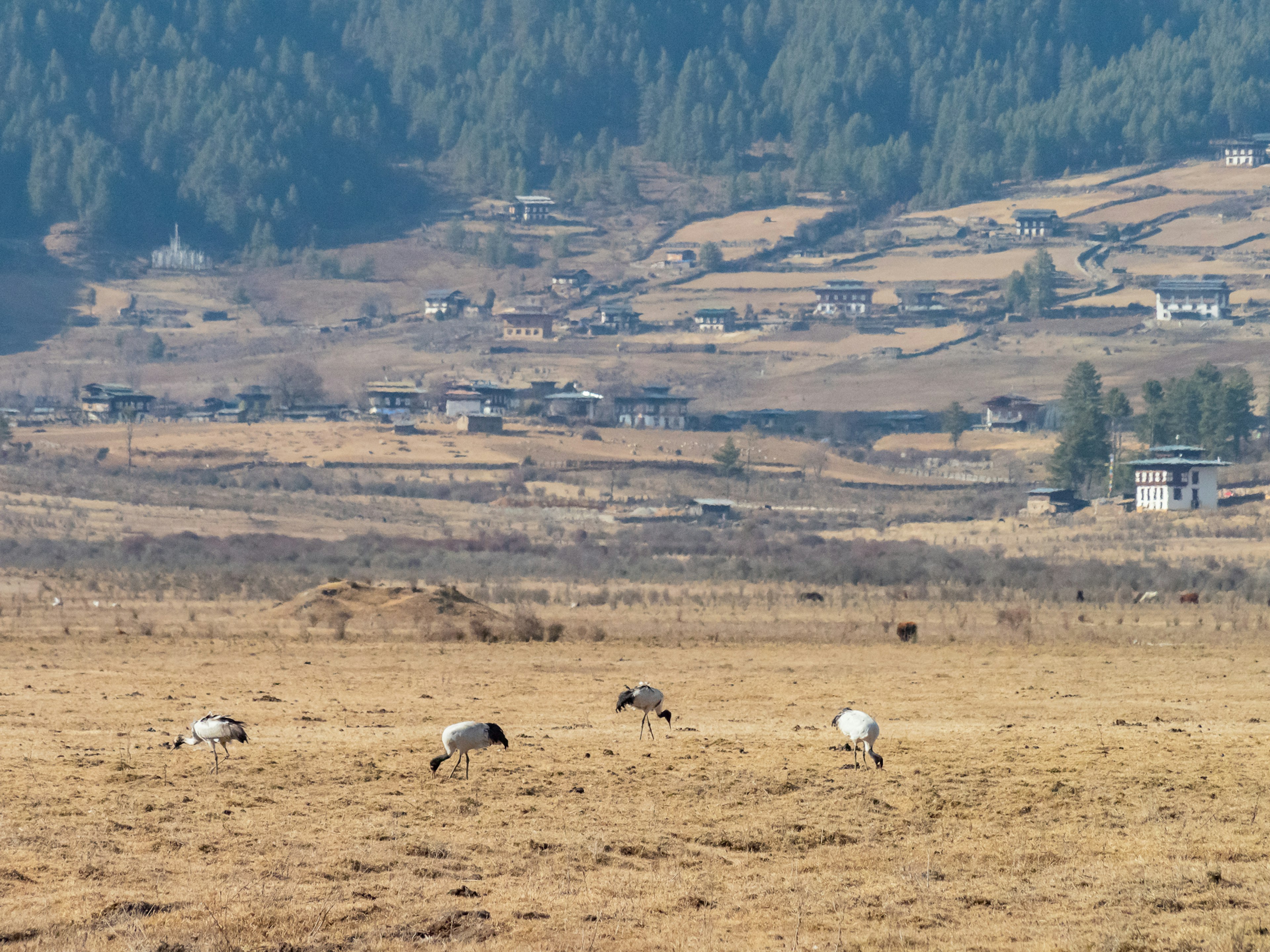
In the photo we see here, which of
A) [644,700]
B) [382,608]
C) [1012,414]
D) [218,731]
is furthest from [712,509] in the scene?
[218,731]

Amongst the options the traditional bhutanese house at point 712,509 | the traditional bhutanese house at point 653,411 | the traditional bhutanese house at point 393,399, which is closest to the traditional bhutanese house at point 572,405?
the traditional bhutanese house at point 653,411

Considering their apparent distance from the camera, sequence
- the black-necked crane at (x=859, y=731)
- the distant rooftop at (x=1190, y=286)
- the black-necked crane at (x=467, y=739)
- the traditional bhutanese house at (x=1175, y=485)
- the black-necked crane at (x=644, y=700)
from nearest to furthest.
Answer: the black-necked crane at (x=467, y=739) → the black-necked crane at (x=859, y=731) → the black-necked crane at (x=644, y=700) → the traditional bhutanese house at (x=1175, y=485) → the distant rooftop at (x=1190, y=286)

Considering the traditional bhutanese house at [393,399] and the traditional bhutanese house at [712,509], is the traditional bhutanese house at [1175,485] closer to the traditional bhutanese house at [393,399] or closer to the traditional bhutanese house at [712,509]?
the traditional bhutanese house at [712,509]

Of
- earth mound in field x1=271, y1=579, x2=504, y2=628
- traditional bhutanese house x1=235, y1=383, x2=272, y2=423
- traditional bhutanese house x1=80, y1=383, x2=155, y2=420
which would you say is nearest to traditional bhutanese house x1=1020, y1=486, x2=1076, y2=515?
earth mound in field x1=271, y1=579, x2=504, y2=628

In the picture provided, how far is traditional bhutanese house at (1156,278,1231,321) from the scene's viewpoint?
7534 inches

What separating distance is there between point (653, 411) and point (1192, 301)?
69.2 metres

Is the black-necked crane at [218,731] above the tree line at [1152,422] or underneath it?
underneath

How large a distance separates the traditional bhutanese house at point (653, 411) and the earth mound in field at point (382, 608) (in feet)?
340

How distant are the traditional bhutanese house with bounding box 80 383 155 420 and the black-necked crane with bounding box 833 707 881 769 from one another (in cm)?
13263

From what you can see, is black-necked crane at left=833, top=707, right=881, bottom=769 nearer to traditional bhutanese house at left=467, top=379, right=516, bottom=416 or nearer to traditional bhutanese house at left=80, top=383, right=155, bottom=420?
traditional bhutanese house at left=467, top=379, right=516, bottom=416

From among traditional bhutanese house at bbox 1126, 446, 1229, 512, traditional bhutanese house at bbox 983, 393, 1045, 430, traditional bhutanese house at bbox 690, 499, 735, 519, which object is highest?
traditional bhutanese house at bbox 983, 393, 1045, 430

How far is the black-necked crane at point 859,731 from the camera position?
20.8m

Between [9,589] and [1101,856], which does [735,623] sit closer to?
[9,589]

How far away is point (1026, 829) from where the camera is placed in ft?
59.9
